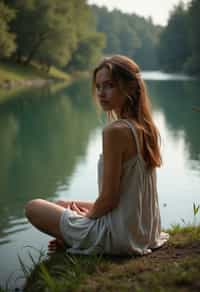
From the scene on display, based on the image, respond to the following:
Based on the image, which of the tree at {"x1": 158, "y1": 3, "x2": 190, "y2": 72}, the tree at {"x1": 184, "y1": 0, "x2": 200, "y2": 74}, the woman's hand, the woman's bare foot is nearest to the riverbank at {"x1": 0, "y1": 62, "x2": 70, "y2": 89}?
the tree at {"x1": 184, "y1": 0, "x2": 200, "y2": 74}

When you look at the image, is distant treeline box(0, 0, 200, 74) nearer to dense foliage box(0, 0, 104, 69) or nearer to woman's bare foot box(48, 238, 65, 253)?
dense foliage box(0, 0, 104, 69)

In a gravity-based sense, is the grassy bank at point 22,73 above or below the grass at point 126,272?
above

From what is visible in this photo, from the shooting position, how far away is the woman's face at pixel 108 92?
11.0ft

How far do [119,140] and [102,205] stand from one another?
427mm

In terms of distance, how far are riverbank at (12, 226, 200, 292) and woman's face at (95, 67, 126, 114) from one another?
0.98 m

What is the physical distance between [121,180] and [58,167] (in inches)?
268

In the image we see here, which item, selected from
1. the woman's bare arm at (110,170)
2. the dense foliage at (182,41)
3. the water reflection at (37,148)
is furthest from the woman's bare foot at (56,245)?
the dense foliage at (182,41)

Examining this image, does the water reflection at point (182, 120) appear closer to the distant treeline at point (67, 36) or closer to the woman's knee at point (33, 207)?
the woman's knee at point (33, 207)

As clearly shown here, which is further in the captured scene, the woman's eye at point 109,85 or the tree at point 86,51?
the tree at point 86,51

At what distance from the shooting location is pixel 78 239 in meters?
3.39

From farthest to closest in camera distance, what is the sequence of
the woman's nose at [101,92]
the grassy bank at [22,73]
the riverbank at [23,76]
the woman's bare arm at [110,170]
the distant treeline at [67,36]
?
the distant treeline at [67,36] → the grassy bank at [22,73] → the riverbank at [23,76] → the woman's nose at [101,92] → the woman's bare arm at [110,170]

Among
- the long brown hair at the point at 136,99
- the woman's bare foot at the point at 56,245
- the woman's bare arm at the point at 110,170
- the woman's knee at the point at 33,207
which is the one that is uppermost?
the long brown hair at the point at 136,99

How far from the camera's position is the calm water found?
5.66 metres

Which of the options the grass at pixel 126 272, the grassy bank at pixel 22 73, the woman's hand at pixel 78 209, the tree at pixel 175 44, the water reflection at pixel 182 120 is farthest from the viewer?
the tree at pixel 175 44
